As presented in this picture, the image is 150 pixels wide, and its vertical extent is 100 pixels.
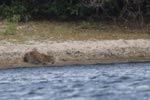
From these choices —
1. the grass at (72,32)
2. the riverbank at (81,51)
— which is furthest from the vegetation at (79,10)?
the riverbank at (81,51)

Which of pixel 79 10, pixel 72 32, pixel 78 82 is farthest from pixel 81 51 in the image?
pixel 79 10

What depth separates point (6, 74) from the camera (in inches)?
831

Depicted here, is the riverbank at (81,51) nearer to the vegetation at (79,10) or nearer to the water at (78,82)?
the water at (78,82)

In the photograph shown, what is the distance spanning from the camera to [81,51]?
2400 centimetres

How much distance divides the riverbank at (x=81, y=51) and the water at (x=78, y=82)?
0.92 metres

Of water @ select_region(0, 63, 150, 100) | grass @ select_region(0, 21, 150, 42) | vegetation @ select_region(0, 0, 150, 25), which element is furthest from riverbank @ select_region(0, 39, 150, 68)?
vegetation @ select_region(0, 0, 150, 25)

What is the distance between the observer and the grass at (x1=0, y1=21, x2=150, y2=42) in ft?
87.2

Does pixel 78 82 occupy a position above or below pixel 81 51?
below

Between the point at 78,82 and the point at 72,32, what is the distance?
9201 mm

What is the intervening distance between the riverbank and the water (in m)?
0.92

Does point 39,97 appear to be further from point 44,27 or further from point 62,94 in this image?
point 44,27

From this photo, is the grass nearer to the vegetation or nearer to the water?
the vegetation

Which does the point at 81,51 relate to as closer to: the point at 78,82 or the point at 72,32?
the point at 72,32

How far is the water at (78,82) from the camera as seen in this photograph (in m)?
16.2
